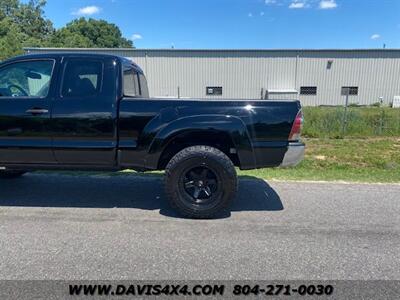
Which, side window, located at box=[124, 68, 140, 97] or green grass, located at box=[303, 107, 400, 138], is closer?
side window, located at box=[124, 68, 140, 97]

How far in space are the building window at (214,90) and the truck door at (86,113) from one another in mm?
29118

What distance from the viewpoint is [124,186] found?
5828 mm

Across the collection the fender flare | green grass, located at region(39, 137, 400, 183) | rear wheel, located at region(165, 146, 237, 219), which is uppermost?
the fender flare

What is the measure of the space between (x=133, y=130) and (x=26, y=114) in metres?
1.43

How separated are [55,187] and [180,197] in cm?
253

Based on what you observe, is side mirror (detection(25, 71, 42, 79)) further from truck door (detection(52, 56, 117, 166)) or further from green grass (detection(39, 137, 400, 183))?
green grass (detection(39, 137, 400, 183))

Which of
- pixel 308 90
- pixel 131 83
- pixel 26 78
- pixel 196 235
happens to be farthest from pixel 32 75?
pixel 308 90

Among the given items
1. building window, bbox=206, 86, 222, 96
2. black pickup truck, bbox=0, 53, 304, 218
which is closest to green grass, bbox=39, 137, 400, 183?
black pickup truck, bbox=0, 53, 304, 218

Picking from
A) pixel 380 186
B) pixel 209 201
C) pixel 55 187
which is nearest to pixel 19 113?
pixel 55 187

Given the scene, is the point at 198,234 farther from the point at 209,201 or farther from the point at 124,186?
the point at 124,186

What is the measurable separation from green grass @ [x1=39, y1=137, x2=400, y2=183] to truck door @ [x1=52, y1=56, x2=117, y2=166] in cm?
210

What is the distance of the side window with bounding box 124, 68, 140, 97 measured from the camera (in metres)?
4.75

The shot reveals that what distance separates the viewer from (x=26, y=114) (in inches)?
175

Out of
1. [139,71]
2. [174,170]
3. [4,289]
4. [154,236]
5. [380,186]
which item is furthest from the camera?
[380,186]
